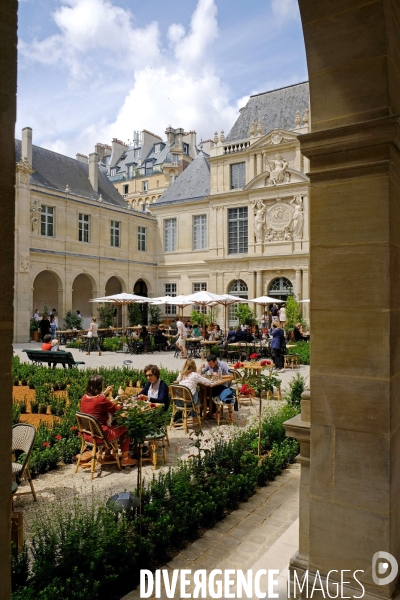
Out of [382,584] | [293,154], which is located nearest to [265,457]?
[382,584]

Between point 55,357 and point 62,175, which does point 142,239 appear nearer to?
point 62,175

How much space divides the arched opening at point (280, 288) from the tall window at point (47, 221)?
522 inches

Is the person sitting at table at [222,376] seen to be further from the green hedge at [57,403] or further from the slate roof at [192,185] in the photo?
the slate roof at [192,185]

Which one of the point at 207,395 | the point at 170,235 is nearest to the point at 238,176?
the point at 170,235

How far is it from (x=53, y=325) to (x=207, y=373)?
48.6ft

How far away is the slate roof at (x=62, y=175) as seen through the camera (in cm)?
2477

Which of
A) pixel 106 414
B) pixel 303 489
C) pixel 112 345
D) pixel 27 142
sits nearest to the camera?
pixel 303 489

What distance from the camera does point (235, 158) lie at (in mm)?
27469

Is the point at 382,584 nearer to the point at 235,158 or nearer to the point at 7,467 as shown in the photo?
the point at 7,467

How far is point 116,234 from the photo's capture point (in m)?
28.4

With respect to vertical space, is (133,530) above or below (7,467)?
below

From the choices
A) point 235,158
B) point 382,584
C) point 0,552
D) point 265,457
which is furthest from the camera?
point 235,158

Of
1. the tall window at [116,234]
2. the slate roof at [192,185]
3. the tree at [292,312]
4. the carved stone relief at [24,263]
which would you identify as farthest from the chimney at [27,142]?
the tree at [292,312]

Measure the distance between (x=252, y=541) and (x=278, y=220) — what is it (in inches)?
928
